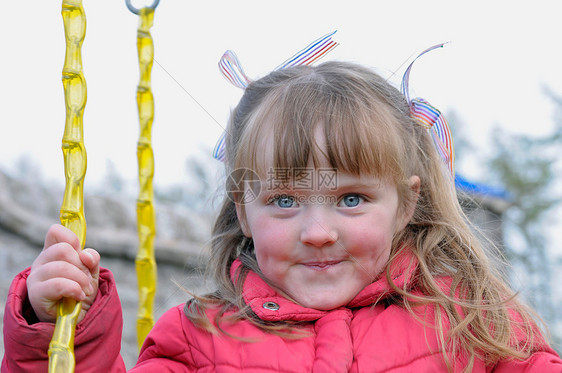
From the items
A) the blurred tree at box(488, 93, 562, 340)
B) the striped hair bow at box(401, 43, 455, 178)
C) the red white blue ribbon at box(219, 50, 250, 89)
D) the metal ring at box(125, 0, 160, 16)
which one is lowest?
the blurred tree at box(488, 93, 562, 340)

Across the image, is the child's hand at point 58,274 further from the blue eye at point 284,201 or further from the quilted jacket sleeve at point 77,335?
the blue eye at point 284,201

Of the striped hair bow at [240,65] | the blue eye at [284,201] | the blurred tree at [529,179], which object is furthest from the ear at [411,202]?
the blurred tree at [529,179]

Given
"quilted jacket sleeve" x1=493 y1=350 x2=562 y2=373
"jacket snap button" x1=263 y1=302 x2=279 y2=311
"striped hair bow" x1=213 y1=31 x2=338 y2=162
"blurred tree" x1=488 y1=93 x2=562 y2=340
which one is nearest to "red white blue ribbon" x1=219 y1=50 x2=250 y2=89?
"striped hair bow" x1=213 y1=31 x2=338 y2=162

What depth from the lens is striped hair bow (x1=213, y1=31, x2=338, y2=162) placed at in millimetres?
1476

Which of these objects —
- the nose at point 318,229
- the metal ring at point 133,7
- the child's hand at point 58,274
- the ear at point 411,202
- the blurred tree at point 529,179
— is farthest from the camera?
the blurred tree at point 529,179

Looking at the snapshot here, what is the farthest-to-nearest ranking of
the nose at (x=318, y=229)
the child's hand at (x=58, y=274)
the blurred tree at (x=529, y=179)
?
the blurred tree at (x=529, y=179)
the nose at (x=318, y=229)
the child's hand at (x=58, y=274)

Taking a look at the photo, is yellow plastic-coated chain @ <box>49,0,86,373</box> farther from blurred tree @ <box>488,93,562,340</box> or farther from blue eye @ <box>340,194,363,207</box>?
blurred tree @ <box>488,93,562,340</box>

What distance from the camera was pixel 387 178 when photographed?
1.26 m

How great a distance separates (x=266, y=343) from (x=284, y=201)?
0.28 meters

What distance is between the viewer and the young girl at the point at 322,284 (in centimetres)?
114

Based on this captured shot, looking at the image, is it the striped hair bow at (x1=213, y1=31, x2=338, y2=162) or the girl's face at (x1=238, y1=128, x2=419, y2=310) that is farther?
the striped hair bow at (x1=213, y1=31, x2=338, y2=162)

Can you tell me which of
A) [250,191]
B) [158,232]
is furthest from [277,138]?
[158,232]

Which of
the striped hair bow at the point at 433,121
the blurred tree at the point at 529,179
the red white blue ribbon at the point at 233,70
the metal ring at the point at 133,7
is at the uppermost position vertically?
the metal ring at the point at 133,7

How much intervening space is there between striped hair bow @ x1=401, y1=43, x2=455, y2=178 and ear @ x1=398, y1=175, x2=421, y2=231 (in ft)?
0.51
